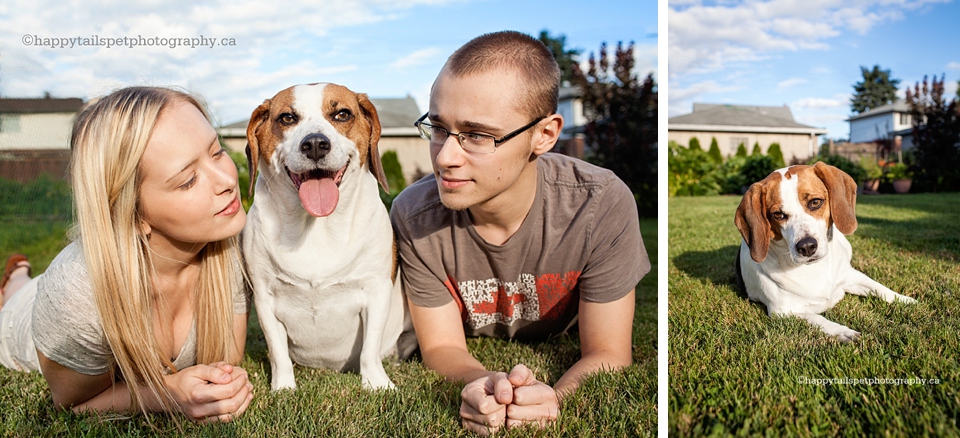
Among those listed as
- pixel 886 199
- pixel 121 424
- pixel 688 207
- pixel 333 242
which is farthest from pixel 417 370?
pixel 886 199

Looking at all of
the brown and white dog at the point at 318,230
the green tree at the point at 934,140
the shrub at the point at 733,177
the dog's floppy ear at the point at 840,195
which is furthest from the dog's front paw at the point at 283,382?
the green tree at the point at 934,140

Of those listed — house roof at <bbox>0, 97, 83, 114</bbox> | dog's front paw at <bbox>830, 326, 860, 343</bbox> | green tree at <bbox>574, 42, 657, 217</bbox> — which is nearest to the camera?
dog's front paw at <bbox>830, 326, 860, 343</bbox>

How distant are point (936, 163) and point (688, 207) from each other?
0.88 metres

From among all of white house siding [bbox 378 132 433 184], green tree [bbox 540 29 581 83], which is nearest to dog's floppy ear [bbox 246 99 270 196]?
green tree [bbox 540 29 581 83]

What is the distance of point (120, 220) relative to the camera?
2281 mm

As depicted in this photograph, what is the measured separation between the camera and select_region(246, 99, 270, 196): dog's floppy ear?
2.53 metres

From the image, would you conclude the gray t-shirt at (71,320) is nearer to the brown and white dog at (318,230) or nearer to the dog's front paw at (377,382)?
the brown and white dog at (318,230)

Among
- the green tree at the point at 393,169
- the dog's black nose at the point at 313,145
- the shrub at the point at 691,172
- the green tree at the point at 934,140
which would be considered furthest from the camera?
the green tree at the point at 393,169

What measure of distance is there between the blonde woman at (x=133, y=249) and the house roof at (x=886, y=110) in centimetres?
227

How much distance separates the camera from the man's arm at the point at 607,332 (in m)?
2.62

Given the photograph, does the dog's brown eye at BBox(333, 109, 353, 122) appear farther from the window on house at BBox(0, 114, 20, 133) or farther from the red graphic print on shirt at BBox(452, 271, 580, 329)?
the window on house at BBox(0, 114, 20, 133)

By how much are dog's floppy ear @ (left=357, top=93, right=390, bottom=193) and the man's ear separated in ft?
2.26

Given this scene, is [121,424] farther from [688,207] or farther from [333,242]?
[688,207]

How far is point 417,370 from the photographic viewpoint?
287 centimetres
